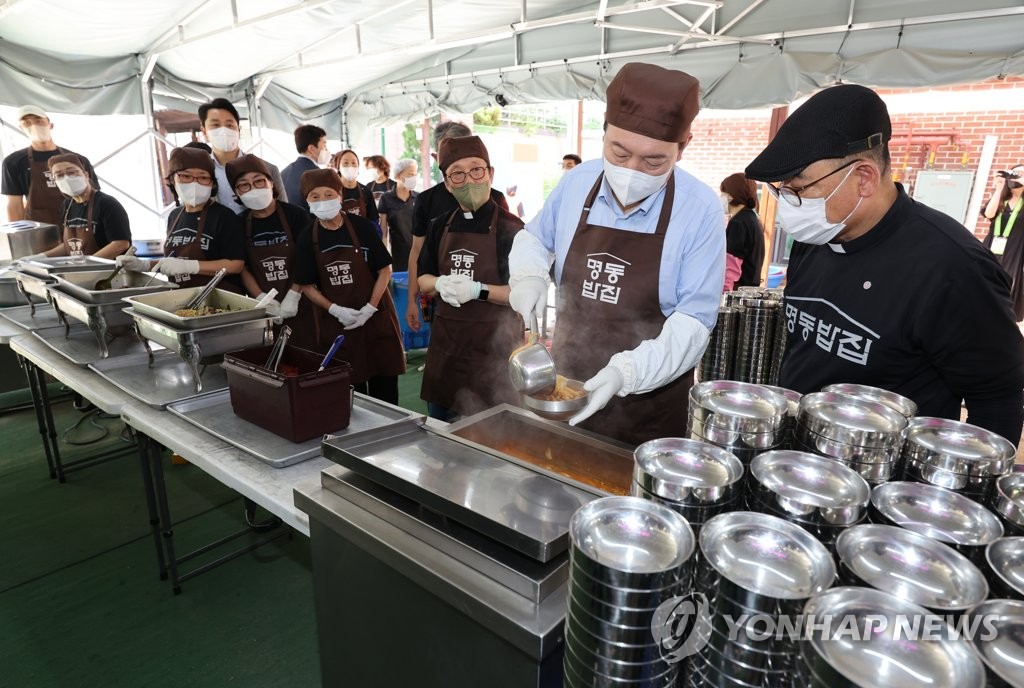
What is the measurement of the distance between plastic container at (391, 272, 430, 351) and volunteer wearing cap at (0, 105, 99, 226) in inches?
101

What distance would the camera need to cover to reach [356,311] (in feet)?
10.8

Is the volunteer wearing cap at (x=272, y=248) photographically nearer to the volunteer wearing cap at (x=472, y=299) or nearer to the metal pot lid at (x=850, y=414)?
the volunteer wearing cap at (x=472, y=299)

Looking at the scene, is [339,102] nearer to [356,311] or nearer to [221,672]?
[356,311]

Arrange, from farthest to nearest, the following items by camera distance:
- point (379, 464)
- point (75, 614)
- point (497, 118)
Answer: point (497, 118) → point (75, 614) → point (379, 464)

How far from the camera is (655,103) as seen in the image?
63.1 inches

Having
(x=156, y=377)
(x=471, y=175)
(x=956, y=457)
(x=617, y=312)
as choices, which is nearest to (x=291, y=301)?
(x=156, y=377)

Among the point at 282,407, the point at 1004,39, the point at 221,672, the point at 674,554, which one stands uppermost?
the point at 1004,39

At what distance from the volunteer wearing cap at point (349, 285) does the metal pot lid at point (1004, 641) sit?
9.77ft

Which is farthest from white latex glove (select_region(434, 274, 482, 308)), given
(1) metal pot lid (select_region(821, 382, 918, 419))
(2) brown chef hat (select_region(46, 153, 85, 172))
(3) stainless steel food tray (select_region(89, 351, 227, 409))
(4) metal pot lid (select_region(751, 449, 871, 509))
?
(2) brown chef hat (select_region(46, 153, 85, 172))

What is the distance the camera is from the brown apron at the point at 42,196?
4.73m

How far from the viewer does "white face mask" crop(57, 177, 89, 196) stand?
3812mm

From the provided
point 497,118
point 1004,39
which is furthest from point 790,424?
point 497,118

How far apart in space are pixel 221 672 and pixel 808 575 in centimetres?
232

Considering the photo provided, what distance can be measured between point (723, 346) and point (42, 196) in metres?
5.65
